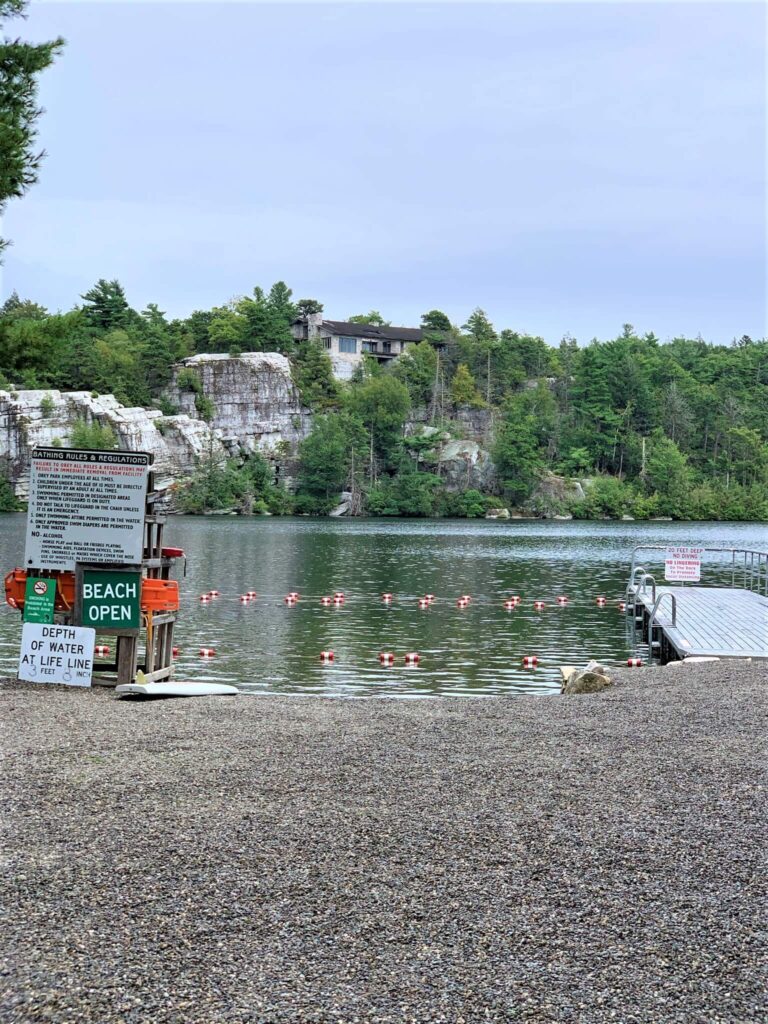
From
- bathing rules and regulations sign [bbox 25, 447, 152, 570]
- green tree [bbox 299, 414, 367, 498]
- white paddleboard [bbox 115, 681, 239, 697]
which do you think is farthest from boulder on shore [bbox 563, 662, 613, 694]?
green tree [bbox 299, 414, 367, 498]

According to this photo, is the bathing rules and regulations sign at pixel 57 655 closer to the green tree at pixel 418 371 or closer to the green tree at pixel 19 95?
the green tree at pixel 19 95

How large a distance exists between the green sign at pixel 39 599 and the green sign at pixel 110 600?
0.42 meters

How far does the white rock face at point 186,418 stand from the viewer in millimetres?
101938

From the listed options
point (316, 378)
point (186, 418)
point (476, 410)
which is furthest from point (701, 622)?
point (476, 410)

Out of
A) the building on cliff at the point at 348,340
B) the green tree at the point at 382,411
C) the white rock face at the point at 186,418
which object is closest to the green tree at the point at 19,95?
the white rock face at the point at 186,418

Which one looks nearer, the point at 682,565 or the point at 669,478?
the point at 682,565

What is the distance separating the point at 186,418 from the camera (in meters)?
113

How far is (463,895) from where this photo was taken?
18.0ft

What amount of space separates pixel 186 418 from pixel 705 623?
314 feet

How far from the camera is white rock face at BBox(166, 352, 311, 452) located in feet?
385

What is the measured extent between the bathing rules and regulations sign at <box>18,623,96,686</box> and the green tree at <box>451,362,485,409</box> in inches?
4825

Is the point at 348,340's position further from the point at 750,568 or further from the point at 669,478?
the point at 750,568

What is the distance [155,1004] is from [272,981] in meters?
0.51

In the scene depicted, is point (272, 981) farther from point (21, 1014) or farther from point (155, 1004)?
point (21, 1014)
